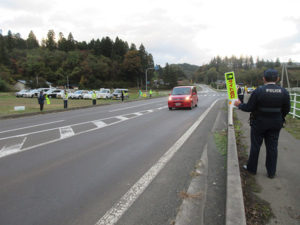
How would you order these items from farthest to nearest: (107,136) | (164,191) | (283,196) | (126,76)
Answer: (126,76), (107,136), (164,191), (283,196)

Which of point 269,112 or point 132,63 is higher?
point 132,63

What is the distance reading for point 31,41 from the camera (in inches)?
5276

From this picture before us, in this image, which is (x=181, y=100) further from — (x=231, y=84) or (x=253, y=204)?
(x=253, y=204)

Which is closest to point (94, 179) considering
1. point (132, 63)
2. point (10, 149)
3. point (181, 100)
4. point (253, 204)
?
point (253, 204)

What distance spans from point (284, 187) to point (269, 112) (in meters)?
1.21

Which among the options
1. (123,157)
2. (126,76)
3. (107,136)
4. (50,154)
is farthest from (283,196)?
(126,76)

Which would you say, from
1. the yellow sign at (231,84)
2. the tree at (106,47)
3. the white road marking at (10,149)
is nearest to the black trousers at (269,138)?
the yellow sign at (231,84)

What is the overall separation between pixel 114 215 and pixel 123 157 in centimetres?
249

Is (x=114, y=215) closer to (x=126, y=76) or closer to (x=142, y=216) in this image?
(x=142, y=216)

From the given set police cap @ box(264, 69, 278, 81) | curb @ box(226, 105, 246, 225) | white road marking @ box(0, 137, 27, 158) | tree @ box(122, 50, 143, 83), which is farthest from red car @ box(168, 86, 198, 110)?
tree @ box(122, 50, 143, 83)

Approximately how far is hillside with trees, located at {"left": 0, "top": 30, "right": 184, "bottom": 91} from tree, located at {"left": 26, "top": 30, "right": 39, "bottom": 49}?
26061mm

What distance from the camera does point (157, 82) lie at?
4459 inches

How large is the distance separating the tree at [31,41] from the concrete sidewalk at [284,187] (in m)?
149

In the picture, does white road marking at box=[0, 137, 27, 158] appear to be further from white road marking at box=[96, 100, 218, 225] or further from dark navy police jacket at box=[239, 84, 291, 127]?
dark navy police jacket at box=[239, 84, 291, 127]
